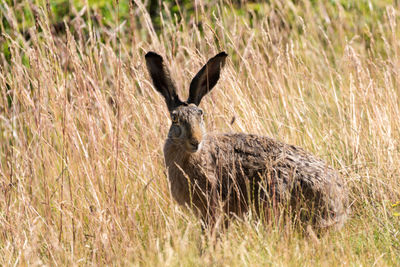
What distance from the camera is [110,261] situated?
356cm

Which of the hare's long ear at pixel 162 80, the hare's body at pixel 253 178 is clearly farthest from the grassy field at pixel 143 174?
the hare's long ear at pixel 162 80

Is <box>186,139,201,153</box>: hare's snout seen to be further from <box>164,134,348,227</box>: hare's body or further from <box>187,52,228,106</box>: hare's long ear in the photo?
<box>187,52,228,106</box>: hare's long ear

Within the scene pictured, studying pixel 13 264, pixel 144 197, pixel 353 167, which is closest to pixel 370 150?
pixel 353 167

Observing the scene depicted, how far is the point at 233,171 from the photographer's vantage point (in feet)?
13.4

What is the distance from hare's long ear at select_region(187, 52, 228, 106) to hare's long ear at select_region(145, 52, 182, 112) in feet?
0.39

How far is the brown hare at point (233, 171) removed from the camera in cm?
399

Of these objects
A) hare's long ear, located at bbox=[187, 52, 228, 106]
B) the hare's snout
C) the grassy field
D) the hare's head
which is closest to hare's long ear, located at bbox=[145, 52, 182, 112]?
the hare's head

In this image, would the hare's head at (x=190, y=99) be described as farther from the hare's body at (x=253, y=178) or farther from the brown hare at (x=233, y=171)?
the hare's body at (x=253, y=178)

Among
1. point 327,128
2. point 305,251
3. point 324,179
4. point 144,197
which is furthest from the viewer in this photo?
point 327,128

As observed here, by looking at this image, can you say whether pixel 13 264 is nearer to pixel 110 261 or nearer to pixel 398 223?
pixel 110 261

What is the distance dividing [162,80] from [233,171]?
80cm

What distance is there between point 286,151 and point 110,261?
1465mm

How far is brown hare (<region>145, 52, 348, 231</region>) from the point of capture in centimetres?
399

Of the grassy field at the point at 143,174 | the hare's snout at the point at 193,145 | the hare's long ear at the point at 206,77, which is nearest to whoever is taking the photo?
the grassy field at the point at 143,174
